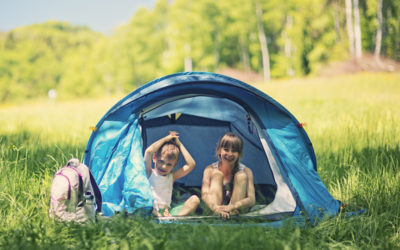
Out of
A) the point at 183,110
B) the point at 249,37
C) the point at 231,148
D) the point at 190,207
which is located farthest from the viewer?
the point at 249,37

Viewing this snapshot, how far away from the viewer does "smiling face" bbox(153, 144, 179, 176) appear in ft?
10.7

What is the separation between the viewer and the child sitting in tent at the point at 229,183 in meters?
3.05

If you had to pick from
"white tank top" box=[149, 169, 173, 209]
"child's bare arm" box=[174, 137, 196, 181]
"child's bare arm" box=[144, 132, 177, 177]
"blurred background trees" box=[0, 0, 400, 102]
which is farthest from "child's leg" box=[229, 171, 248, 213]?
"blurred background trees" box=[0, 0, 400, 102]

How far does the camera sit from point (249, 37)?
27.3m

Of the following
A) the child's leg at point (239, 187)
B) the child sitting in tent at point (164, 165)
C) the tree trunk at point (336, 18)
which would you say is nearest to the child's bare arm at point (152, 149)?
the child sitting in tent at point (164, 165)

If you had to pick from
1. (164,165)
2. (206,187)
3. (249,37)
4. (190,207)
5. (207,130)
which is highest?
(249,37)

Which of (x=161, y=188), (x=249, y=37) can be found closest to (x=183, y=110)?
(x=161, y=188)

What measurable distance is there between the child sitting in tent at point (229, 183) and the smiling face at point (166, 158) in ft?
1.21

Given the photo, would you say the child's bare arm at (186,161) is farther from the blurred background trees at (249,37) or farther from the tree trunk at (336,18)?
the tree trunk at (336,18)

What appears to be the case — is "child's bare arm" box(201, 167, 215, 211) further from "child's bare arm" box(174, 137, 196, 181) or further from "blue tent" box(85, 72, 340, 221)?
Result: "blue tent" box(85, 72, 340, 221)

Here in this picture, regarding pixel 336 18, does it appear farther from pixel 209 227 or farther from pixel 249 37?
pixel 209 227

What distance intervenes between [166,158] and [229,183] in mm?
679

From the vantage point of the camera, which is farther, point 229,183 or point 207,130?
point 207,130

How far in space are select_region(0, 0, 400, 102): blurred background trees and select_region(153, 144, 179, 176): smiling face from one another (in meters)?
19.2
